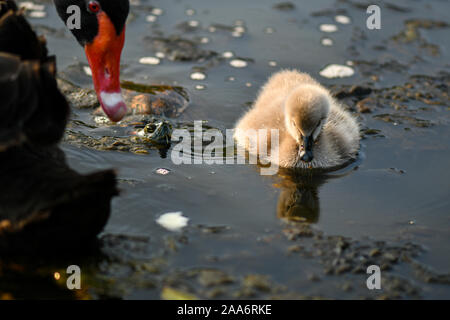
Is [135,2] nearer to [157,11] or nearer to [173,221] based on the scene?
[157,11]

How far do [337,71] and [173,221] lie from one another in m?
2.82

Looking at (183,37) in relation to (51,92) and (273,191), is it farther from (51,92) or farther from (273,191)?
(51,92)

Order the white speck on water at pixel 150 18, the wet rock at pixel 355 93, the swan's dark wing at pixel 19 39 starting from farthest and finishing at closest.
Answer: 1. the white speck on water at pixel 150 18
2. the wet rock at pixel 355 93
3. the swan's dark wing at pixel 19 39

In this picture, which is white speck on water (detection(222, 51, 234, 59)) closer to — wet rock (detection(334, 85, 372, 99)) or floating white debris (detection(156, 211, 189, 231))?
wet rock (detection(334, 85, 372, 99))

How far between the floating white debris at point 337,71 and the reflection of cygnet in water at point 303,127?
84 centimetres

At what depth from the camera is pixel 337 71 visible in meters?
5.69

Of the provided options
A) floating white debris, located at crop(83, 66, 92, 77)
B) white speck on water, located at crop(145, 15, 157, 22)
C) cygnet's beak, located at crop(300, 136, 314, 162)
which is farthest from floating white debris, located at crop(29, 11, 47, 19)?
cygnet's beak, located at crop(300, 136, 314, 162)

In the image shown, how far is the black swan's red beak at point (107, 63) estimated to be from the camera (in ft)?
12.3

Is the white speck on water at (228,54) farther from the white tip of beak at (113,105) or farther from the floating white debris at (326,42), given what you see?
the white tip of beak at (113,105)

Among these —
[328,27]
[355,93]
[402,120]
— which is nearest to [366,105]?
[355,93]

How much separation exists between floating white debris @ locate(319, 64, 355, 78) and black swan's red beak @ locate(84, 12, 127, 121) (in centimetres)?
245

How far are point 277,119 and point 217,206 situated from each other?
1.10 meters

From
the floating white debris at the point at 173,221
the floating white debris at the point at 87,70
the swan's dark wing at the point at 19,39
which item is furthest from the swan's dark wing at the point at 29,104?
the floating white debris at the point at 87,70
